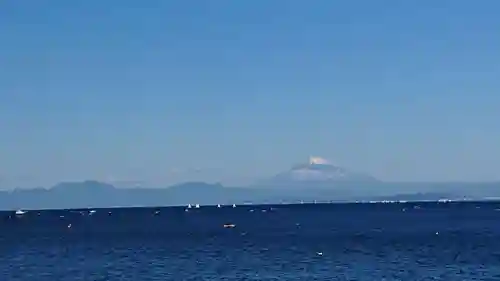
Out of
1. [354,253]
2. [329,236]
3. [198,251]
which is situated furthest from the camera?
[329,236]

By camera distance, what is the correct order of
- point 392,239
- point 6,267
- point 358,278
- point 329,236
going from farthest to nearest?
point 329,236, point 392,239, point 6,267, point 358,278

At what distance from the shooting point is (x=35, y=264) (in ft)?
334

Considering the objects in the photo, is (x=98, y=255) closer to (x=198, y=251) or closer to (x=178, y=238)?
(x=198, y=251)

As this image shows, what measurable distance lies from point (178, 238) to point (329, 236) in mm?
26858

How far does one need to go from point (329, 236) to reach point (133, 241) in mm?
34457

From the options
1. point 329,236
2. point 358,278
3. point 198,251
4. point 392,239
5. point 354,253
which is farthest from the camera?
point 329,236

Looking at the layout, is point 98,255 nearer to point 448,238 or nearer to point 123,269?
point 123,269

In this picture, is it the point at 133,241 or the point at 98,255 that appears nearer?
the point at 98,255

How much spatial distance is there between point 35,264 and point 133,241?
40.1 meters

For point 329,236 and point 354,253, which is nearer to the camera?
point 354,253

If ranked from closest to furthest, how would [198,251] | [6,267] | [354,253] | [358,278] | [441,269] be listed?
1. [358,278]
2. [441,269]
3. [6,267]
4. [354,253]
5. [198,251]

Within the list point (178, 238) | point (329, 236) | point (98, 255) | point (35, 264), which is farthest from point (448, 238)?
point (35, 264)

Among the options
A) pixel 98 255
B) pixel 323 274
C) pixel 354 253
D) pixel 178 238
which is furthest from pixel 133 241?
pixel 323 274

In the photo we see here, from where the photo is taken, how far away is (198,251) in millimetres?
113875
